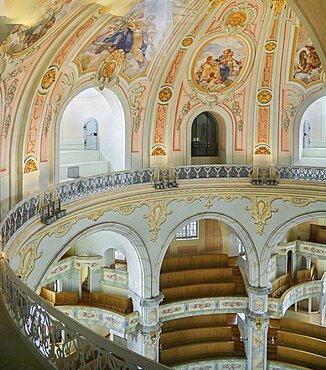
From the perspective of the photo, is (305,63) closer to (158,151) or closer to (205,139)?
(205,139)

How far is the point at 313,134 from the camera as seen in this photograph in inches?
819

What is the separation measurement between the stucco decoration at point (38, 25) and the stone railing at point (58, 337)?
4609 mm

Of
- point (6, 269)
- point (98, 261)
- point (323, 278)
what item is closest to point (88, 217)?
point (98, 261)

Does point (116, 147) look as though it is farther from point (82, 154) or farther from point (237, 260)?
point (237, 260)

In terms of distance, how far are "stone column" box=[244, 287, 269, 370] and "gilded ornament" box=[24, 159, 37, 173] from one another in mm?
9438

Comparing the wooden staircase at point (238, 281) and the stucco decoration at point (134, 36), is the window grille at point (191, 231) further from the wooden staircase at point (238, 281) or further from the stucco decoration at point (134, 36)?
the stucco decoration at point (134, 36)

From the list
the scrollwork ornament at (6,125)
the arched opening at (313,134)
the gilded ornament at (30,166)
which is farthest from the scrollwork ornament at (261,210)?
the scrollwork ornament at (6,125)

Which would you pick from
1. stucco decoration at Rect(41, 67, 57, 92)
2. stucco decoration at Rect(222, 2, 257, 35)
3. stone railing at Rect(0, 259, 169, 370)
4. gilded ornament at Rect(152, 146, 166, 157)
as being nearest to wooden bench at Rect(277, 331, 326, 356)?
gilded ornament at Rect(152, 146, 166, 157)

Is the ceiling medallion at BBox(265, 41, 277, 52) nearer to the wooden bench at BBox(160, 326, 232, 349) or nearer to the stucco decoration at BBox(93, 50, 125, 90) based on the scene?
the stucco decoration at BBox(93, 50, 125, 90)

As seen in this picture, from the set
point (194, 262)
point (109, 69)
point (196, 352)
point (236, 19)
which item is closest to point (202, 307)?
point (196, 352)

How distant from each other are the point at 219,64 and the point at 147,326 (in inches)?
365

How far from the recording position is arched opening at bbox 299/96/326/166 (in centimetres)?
2044

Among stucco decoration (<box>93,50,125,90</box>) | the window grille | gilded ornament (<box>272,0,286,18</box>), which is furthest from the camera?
the window grille

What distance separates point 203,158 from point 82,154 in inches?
181
